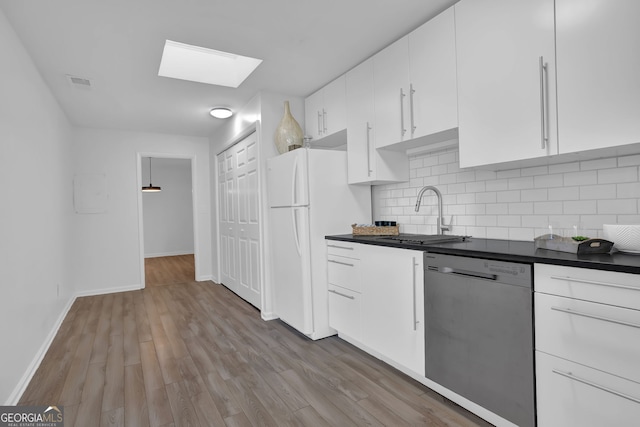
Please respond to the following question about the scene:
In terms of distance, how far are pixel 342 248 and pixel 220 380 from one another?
1.33 meters

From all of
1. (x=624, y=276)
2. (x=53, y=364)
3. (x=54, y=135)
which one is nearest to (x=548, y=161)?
(x=624, y=276)

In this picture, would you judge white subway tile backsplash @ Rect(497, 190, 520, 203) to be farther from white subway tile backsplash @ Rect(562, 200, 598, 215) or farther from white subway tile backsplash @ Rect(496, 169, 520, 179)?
white subway tile backsplash @ Rect(562, 200, 598, 215)

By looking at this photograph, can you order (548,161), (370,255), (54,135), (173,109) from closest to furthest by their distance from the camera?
(548,161), (370,255), (54,135), (173,109)

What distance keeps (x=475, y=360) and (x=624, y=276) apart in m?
0.81

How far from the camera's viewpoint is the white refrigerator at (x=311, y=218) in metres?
3.05

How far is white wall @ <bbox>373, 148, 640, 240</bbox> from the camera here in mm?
1815

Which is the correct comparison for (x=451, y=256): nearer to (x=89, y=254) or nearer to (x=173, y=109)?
(x=173, y=109)

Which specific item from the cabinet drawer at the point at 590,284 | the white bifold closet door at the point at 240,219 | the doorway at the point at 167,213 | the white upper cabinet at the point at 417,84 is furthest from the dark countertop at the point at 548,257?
the doorway at the point at 167,213

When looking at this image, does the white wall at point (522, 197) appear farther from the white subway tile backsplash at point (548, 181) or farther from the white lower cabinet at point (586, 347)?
the white lower cabinet at point (586, 347)

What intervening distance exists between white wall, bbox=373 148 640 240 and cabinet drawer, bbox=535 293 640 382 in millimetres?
643

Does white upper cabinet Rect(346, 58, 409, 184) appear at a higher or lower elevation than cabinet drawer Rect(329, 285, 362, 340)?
higher

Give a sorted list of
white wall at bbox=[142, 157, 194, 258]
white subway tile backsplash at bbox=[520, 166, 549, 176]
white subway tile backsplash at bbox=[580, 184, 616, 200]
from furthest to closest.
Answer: white wall at bbox=[142, 157, 194, 258]
white subway tile backsplash at bbox=[520, 166, 549, 176]
white subway tile backsplash at bbox=[580, 184, 616, 200]

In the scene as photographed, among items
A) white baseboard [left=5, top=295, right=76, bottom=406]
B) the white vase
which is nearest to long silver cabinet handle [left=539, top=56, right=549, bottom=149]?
the white vase

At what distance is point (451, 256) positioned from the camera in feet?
6.30
